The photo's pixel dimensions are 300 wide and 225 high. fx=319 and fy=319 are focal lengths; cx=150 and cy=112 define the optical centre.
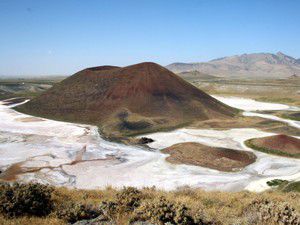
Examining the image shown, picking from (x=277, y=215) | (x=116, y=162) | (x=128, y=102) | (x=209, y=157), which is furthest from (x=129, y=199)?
(x=128, y=102)

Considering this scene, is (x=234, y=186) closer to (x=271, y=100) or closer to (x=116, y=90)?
(x=116, y=90)

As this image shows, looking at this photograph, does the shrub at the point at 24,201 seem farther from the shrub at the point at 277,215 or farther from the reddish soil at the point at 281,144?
the reddish soil at the point at 281,144

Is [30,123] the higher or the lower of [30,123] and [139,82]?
the lower

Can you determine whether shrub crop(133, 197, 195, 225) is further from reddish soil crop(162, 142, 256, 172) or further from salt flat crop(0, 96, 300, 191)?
reddish soil crop(162, 142, 256, 172)

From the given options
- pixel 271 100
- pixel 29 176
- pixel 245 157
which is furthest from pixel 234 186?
pixel 271 100

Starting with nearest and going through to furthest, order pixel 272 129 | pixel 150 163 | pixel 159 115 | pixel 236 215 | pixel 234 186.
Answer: pixel 236 215, pixel 234 186, pixel 150 163, pixel 272 129, pixel 159 115

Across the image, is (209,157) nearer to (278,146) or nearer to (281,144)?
(278,146)
